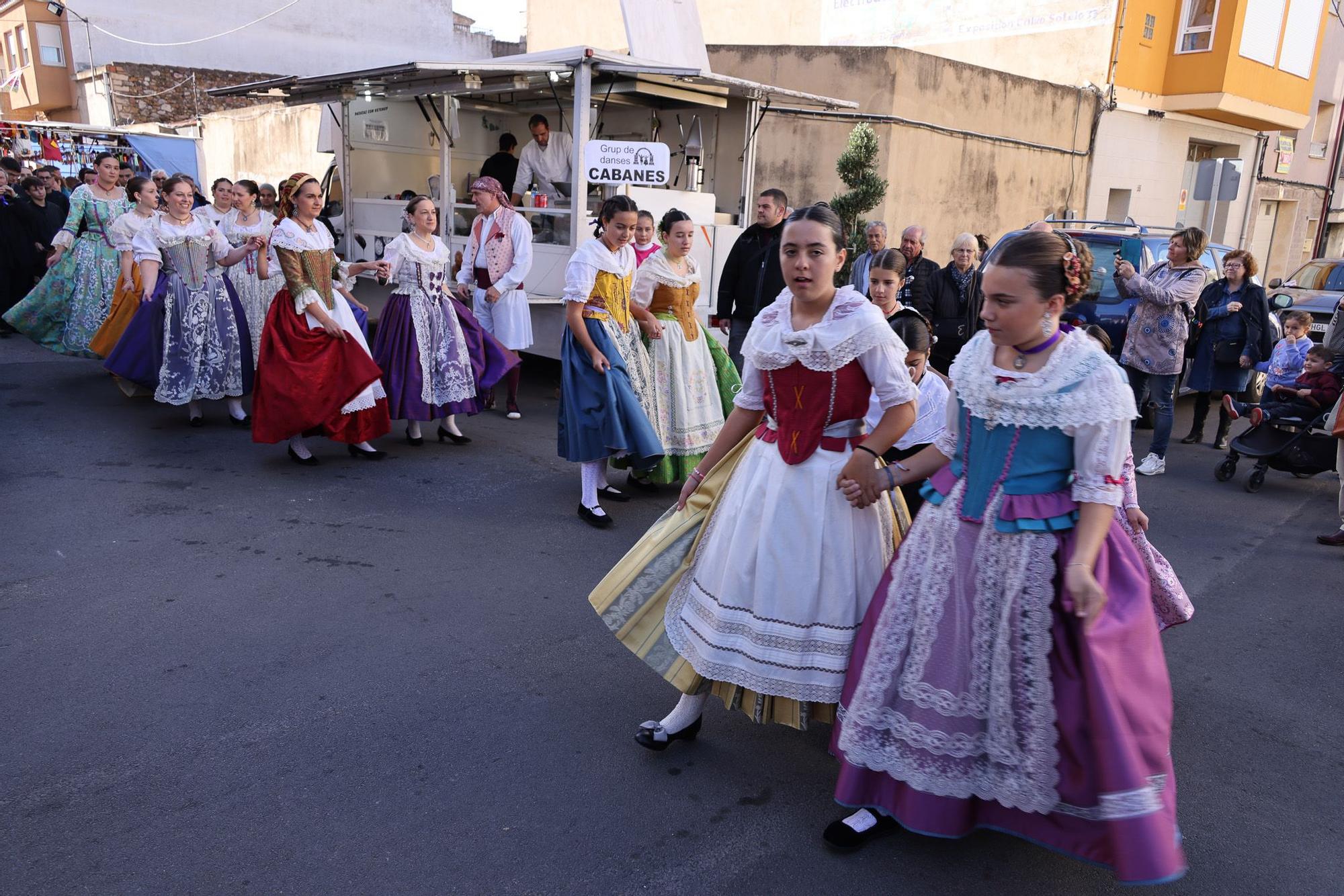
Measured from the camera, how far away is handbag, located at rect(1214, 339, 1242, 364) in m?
7.99

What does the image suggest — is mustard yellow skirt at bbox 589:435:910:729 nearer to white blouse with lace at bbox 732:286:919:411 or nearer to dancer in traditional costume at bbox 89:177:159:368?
white blouse with lace at bbox 732:286:919:411

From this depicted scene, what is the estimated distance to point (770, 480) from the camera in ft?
9.42

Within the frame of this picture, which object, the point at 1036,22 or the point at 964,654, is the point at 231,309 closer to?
the point at 964,654

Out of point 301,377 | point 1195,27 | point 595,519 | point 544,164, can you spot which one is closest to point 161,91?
point 544,164

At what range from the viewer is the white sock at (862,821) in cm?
277

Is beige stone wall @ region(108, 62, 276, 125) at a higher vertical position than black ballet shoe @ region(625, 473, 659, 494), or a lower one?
higher

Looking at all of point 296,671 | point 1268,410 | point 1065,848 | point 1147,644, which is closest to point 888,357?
point 1147,644

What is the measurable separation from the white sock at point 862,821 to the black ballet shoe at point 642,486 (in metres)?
3.66

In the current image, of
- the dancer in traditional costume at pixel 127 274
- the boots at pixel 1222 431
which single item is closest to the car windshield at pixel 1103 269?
the boots at pixel 1222 431

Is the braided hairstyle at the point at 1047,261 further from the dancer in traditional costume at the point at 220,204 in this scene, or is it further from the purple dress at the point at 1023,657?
the dancer in traditional costume at the point at 220,204

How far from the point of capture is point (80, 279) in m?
9.42

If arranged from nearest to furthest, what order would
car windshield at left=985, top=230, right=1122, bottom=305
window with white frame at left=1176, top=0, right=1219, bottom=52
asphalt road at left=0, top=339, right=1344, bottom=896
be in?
1. asphalt road at left=0, top=339, right=1344, bottom=896
2. car windshield at left=985, top=230, right=1122, bottom=305
3. window with white frame at left=1176, top=0, right=1219, bottom=52

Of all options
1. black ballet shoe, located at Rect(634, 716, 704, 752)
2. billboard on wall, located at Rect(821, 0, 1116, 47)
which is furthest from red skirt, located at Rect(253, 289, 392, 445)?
billboard on wall, located at Rect(821, 0, 1116, 47)

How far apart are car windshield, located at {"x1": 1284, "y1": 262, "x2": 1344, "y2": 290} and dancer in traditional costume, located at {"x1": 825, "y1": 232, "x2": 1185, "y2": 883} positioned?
1225 cm
